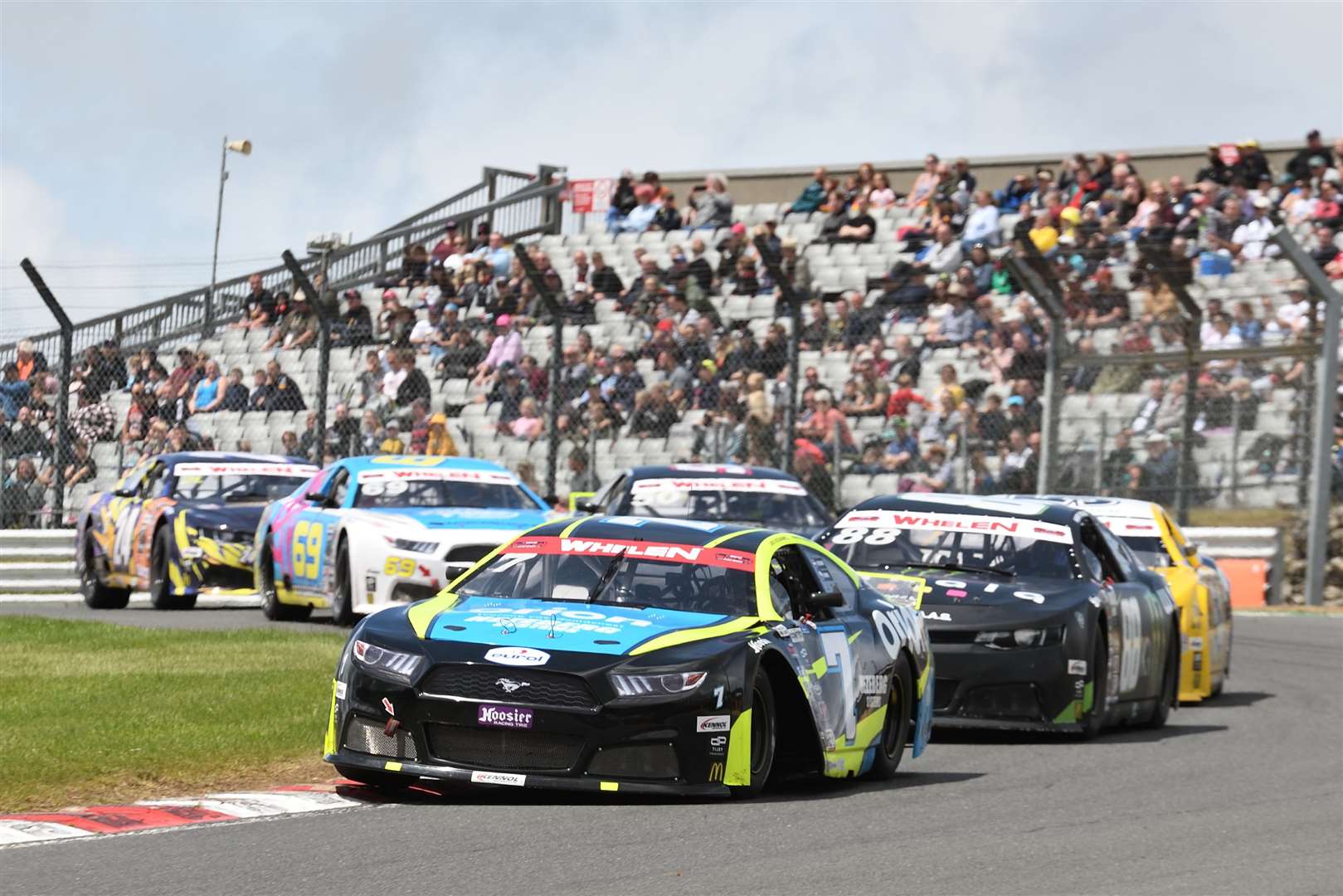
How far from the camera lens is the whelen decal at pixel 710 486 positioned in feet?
57.4

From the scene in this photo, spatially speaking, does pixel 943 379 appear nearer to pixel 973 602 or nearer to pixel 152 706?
pixel 973 602

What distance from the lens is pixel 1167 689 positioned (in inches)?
511

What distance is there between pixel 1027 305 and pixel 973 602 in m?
10.3

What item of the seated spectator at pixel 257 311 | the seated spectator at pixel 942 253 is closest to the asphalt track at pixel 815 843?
the seated spectator at pixel 942 253

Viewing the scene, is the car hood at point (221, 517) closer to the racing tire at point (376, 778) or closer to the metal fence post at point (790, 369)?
the metal fence post at point (790, 369)

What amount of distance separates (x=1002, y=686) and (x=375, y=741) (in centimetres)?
410

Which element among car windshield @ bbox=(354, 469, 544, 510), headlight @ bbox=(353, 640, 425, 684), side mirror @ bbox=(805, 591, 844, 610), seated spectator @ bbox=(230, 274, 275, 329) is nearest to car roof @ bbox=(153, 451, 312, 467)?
car windshield @ bbox=(354, 469, 544, 510)

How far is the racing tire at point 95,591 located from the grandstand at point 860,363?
10.5ft

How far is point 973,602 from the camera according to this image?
37.1 ft

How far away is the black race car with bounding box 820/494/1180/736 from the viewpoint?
36.8 feet

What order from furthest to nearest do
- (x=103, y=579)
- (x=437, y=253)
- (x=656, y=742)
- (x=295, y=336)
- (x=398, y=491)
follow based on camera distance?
(x=437, y=253), (x=295, y=336), (x=103, y=579), (x=398, y=491), (x=656, y=742)

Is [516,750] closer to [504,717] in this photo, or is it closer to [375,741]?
[504,717]

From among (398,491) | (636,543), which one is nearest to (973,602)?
(636,543)

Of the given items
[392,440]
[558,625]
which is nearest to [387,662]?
[558,625]
